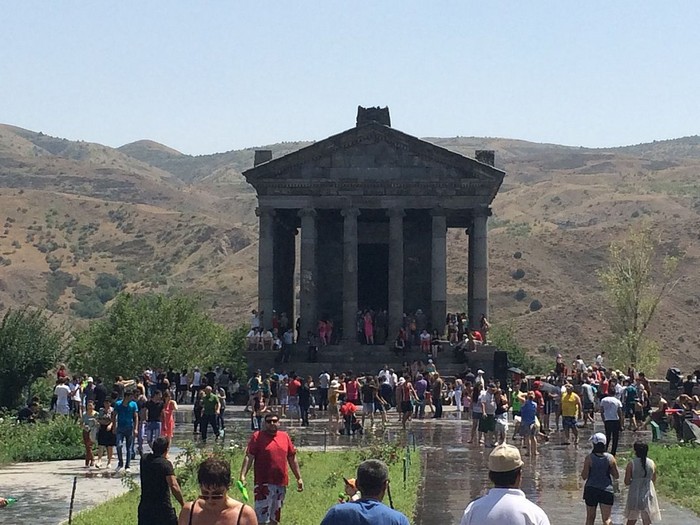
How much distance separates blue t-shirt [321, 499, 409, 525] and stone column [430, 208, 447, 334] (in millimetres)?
41222

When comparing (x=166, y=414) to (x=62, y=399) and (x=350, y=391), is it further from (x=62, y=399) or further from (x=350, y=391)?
(x=350, y=391)

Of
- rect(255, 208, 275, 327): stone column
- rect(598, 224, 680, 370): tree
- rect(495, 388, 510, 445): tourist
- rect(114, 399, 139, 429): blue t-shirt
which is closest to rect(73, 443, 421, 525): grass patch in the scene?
rect(114, 399, 139, 429): blue t-shirt

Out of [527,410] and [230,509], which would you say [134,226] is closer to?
[527,410]

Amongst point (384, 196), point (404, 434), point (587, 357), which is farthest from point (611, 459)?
point (587, 357)

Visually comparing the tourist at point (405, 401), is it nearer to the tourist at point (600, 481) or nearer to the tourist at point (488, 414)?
the tourist at point (488, 414)

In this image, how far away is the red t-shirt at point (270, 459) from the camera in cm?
1567

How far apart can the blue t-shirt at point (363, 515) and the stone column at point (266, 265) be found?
4101 centimetres

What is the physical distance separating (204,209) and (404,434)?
15209 centimetres

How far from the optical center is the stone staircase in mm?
47125

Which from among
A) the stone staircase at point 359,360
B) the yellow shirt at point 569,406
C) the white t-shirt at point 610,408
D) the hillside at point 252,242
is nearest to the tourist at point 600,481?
the white t-shirt at point 610,408

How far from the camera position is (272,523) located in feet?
51.8

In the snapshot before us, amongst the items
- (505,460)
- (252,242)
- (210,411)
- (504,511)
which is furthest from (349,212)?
(252,242)

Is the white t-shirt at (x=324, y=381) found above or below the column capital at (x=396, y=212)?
below

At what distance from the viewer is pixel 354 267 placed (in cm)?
5062
